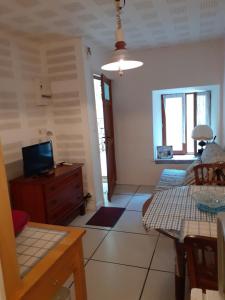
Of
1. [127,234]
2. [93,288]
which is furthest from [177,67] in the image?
[93,288]

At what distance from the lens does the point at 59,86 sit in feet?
11.2

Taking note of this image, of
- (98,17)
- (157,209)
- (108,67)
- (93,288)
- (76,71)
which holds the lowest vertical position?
(93,288)

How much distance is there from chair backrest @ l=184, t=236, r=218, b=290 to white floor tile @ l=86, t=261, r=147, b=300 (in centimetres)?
89

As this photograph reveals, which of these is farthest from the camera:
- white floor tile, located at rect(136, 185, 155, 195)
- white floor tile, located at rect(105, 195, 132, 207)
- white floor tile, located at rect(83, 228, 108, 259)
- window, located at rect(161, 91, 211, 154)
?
window, located at rect(161, 91, 211, 154)

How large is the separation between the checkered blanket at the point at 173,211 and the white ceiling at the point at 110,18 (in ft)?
5.91

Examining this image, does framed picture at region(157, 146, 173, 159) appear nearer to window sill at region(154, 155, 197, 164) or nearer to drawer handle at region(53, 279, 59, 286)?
window sill at region(154, 155, 197, 164)

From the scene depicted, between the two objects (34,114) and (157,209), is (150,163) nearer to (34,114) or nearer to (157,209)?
(34,114)

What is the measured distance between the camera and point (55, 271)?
3.31ft

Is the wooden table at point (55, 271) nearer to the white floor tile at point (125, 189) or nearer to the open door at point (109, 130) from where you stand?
the open door at point (109, 130)

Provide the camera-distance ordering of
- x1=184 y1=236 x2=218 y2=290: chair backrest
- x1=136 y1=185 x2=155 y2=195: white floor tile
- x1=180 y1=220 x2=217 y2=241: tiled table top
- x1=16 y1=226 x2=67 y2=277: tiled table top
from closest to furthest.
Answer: x1=16 y1=226 x2=67 y2=277: tiled table top → x1=184 y1=236 x2=218 y2=290: chair backrest → x1=180 y1=220 x2=217 y2=241: tiled table top → x1=136 y1=185 x2=155 y2=195: white floor tile

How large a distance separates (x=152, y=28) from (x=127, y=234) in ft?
8.47

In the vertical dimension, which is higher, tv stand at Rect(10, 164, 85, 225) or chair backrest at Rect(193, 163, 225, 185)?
chair backrest at Rect(193, 163, 225, 185)

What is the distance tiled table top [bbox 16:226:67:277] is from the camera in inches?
38.2

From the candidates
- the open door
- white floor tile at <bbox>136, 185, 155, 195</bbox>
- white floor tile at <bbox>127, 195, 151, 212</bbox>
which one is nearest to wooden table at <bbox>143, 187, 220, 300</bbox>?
→ white floor tile at <bbox>127, 195, 151, 212</bbox>
